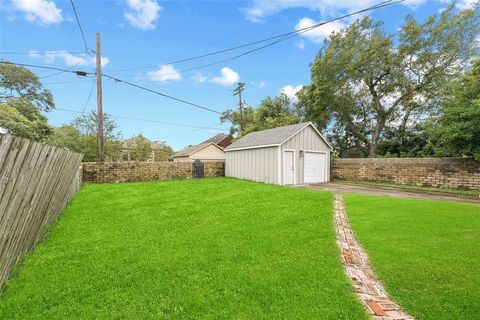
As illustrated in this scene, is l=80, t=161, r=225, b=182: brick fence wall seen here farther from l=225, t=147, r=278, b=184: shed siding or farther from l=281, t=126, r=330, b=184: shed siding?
l=281, t=126, r=330, b=184: shed siding

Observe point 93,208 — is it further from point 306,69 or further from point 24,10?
point 306,69

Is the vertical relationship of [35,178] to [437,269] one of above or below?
above

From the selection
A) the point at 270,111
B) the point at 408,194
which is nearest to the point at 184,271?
the point at 408,194

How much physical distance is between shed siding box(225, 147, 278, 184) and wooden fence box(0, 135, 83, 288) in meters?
10.6

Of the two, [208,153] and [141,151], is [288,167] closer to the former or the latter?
[208,153]

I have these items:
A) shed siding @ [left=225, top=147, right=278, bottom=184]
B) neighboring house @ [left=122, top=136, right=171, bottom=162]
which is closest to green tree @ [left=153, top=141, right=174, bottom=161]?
neighboring house @ [left=122, top=136, right=171, bottom=162]

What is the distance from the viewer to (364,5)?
7691 mm

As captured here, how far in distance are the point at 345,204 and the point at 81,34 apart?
14.4 metres

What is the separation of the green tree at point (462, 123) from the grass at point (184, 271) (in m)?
8.67

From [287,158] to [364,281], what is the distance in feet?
36.1

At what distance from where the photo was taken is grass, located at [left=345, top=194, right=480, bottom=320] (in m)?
2.52

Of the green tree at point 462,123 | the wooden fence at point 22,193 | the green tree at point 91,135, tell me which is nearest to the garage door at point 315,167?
the green tree at point 462,123

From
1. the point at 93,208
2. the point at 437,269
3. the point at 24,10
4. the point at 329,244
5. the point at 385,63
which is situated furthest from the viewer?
the point at 385,63

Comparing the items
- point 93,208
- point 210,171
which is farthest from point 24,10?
point 210,171
